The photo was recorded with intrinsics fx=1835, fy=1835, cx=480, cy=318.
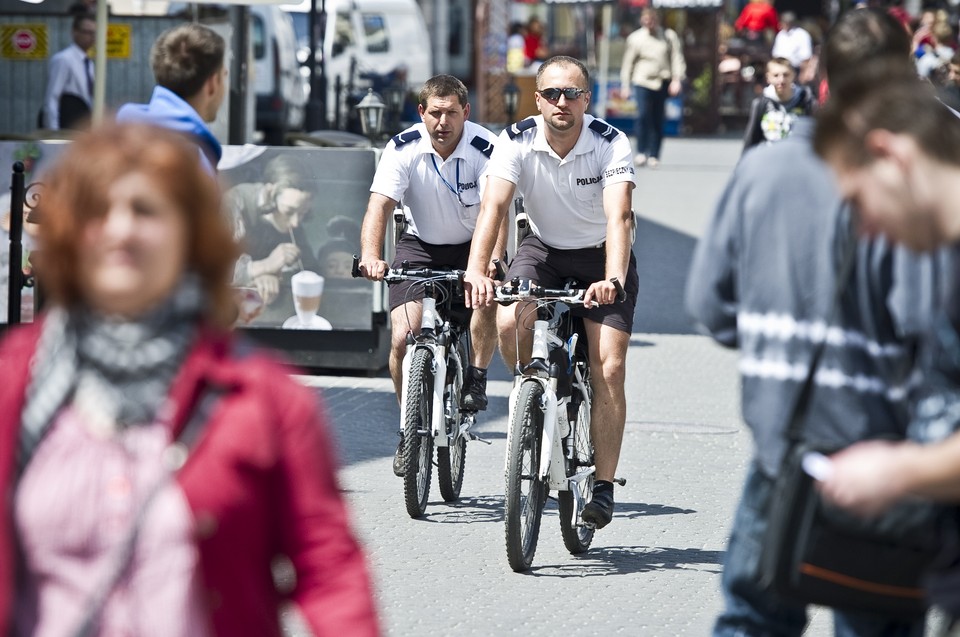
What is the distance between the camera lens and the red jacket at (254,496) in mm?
2422

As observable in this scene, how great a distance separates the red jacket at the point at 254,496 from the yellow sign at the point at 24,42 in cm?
1624

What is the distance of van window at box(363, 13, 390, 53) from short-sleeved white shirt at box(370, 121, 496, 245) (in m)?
24.6

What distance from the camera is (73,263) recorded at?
8.05 ft

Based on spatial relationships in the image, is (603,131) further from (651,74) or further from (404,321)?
(651,74)

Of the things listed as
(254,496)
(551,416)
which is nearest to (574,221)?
(551,416)

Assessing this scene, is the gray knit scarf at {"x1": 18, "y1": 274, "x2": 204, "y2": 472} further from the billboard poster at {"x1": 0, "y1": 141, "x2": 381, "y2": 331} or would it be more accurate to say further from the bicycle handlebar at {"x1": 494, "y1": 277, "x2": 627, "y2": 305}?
the billboard poster at {"x1": 0, "y1": 141, "x2": 381, "y2": 331}

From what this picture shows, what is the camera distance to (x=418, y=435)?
7.70 m

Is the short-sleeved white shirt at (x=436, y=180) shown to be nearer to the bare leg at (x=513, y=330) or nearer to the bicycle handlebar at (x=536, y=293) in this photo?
the bare leg at (x=513, y=330)

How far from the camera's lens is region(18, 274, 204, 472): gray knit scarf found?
242cm

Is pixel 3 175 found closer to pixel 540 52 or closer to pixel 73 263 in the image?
pixel 73 263

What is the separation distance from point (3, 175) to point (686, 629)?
6.51 m

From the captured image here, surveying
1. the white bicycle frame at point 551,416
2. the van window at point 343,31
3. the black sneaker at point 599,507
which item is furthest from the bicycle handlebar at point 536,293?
the van window at point 343,31

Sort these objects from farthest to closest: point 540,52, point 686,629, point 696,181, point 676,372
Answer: point 540,52, point 696,181, point 676,372, point 686,629

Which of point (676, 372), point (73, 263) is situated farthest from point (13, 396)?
point (676, 372)
